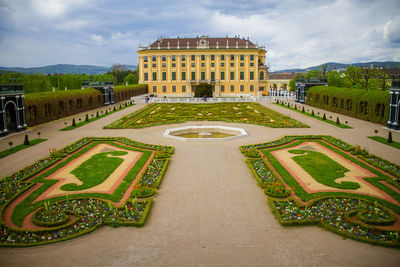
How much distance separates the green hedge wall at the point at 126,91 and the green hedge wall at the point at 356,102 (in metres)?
35.1

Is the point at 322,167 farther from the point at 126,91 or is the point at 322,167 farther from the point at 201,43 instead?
the point at 201,43

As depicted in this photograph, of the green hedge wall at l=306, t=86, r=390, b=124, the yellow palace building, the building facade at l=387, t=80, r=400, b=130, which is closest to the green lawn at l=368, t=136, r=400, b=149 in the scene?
the building facade at l=387, t=80, r=400, b=130

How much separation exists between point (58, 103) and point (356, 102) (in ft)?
120

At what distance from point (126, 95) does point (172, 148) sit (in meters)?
43.2

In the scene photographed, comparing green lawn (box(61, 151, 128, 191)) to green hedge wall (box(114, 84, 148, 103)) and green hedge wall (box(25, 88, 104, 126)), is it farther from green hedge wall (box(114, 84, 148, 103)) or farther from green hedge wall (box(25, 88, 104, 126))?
green hedge wall (box(114, 84, 148, 103))

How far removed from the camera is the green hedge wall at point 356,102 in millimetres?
31380

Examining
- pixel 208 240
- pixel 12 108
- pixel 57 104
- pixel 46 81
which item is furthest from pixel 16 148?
pixel 46 81

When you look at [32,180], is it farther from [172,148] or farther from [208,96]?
[208,96]

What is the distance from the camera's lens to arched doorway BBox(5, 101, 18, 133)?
2820 centimetres

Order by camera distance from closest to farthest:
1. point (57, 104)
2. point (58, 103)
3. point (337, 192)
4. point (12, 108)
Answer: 1. point (337, 192)
2. point (12, 108)
3. point (57, 104)
4. point (58, 103)

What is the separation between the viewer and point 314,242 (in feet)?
32.7

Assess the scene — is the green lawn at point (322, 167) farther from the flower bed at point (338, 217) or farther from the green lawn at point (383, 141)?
the green lawn at point (383, 141)

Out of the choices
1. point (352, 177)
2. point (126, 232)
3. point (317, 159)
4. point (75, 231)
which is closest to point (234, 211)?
point (126, 232)

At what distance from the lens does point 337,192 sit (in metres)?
13.9
